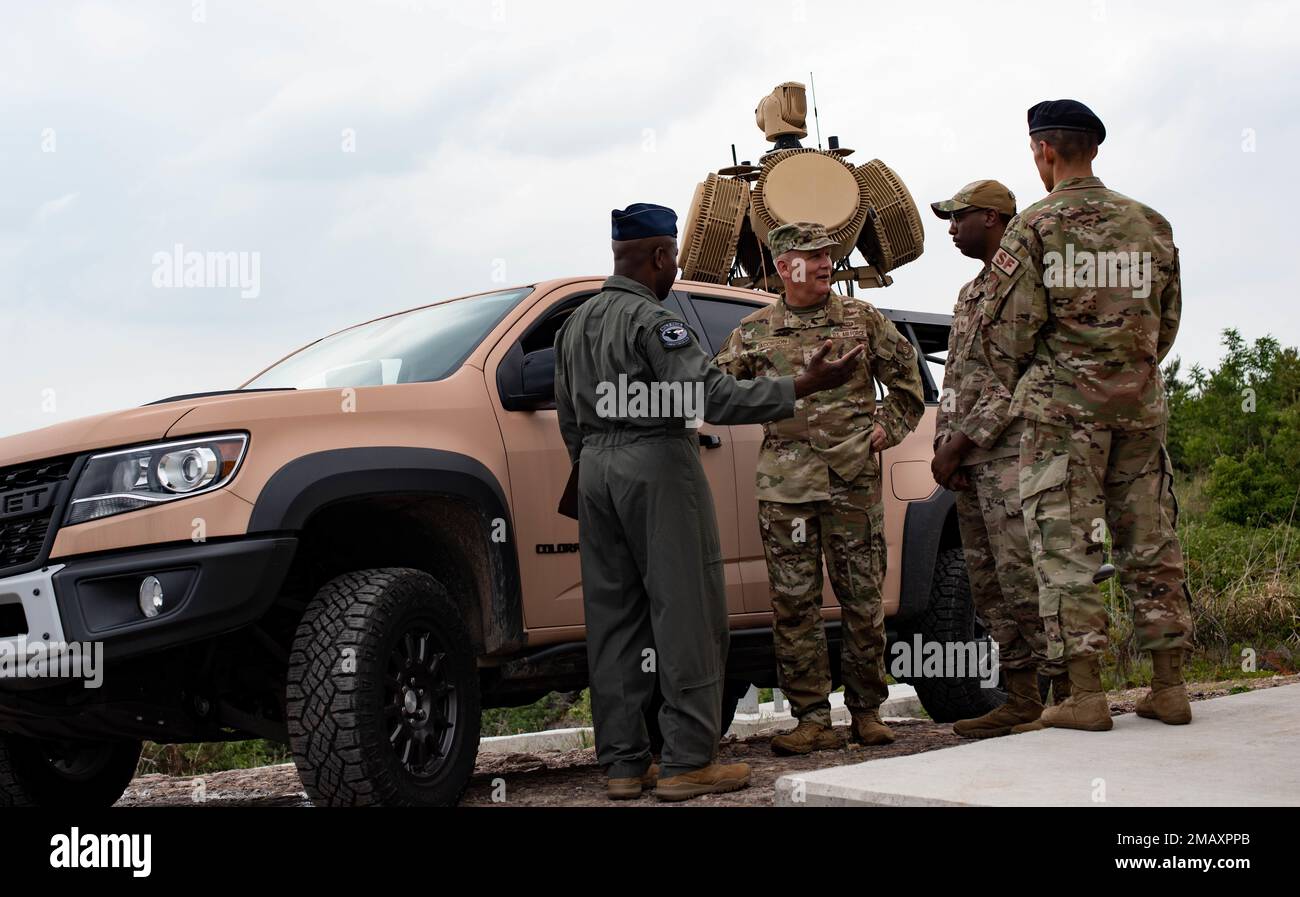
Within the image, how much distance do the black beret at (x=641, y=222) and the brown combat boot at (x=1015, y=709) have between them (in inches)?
93.2

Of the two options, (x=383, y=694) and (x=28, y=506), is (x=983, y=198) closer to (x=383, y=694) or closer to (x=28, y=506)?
(x=383, y=694)

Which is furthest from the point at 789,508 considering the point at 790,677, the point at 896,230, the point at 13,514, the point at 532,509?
the point at 896,230

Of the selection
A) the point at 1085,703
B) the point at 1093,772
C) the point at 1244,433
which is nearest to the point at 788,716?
the point at 1085,703

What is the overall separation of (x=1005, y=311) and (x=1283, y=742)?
169 cm

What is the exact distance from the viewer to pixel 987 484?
5281 millimetres

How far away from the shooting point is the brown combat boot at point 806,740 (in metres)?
5.37

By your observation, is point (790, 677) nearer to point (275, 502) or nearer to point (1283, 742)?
point (1283, 742)

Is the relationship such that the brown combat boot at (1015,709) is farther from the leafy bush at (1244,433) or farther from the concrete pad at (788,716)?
the leafy bush at (1244,433)

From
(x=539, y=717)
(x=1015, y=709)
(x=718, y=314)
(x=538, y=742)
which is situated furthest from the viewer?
(x=539, y=717)

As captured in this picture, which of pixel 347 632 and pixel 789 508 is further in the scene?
pixel 789 508

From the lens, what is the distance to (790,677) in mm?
5328

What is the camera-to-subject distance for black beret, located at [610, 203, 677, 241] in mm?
4551

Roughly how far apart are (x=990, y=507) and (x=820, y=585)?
0.73m

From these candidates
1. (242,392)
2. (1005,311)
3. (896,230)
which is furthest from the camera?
(896,230)
